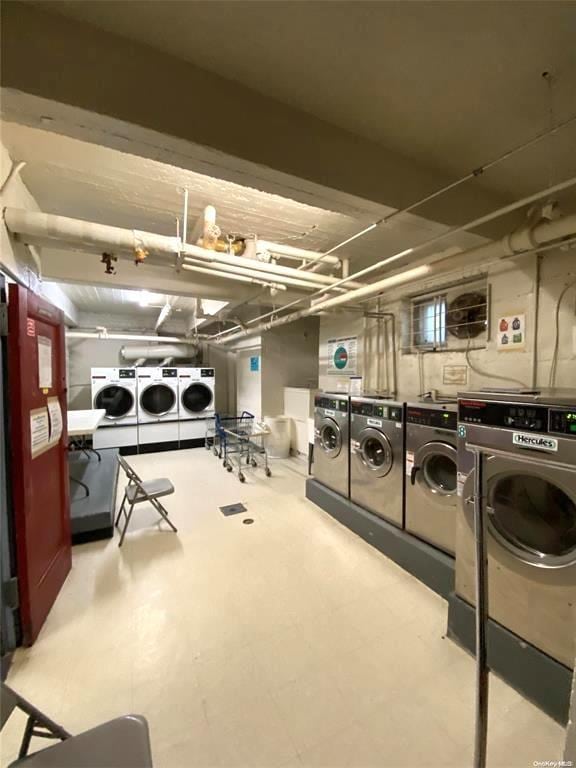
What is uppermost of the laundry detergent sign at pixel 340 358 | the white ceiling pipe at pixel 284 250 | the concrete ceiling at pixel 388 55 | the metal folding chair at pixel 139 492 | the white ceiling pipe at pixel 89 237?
the concrete ceiling at pixel 388 55

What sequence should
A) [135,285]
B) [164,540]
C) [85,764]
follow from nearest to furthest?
[85,764] < [164,540] < [135,285]

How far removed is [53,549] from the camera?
81.5 inches

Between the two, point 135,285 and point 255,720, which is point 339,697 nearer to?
point 255,720

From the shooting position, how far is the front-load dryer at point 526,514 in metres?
1.28

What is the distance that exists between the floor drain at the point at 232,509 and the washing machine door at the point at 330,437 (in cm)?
111

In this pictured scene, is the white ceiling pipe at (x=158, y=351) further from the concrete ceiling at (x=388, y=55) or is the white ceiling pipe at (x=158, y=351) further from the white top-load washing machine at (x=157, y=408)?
the concrete ceiling at (x=388, y=55)

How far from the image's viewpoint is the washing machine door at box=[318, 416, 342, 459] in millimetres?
3168

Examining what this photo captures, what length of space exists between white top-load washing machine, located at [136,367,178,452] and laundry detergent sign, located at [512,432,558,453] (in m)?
5.65

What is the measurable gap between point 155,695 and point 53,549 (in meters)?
1.19

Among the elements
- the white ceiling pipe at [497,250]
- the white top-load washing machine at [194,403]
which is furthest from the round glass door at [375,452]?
the white top-load washing machine at [194,403]

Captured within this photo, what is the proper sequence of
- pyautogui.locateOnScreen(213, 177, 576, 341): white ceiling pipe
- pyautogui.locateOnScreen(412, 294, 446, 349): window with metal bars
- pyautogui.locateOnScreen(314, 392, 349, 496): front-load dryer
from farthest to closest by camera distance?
pyautogui.locateOnScreen(314, 392, 349, 496): front-load dryer
pyautogui.locateOnScreen(412, 294, 446, 349): window with metal bars
pyautogui.locateOnScreen(213, 177, 576, 341): white ceiling pipe

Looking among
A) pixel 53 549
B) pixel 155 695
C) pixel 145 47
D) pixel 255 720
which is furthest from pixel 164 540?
pixel 145 47

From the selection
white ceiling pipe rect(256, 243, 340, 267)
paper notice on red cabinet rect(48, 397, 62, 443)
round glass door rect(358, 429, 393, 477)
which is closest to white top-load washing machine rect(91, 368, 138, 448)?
paper notice on red cabinet rect(48, 397, 62, 443)

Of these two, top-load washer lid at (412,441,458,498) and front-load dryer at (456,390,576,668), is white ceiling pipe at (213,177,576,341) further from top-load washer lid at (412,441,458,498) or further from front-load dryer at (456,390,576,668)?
top-load washer lid at (412,441,458,498)
